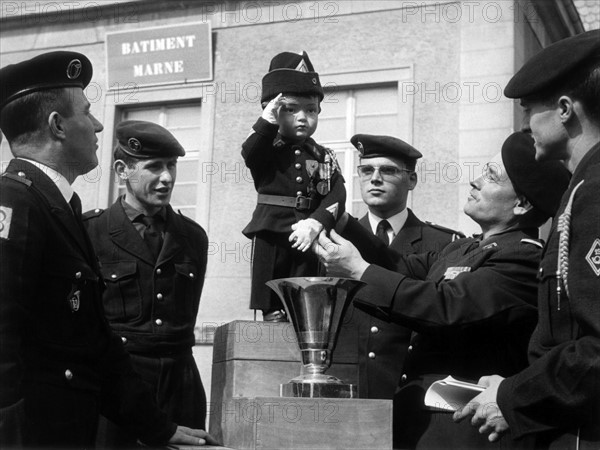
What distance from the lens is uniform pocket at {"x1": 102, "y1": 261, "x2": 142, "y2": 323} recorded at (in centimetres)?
522

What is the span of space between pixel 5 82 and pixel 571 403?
2.34m

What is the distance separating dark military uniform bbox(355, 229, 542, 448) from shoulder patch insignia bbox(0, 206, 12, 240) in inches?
54.7

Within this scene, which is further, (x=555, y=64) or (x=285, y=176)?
(x=285, y=176)

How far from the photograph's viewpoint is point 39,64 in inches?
141

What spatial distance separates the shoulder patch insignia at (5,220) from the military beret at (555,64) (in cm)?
177

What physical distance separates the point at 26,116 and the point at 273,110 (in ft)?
5.33

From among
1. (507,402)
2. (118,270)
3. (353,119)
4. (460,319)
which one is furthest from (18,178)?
(353,119)

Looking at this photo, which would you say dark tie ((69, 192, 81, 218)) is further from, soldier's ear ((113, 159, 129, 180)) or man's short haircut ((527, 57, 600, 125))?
soldier's ear ((113, 159, 129, 180))

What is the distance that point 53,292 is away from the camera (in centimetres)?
328

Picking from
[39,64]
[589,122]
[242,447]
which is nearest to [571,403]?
[589,122]

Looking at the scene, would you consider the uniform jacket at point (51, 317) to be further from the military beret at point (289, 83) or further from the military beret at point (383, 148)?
the military beret at point (383, 148)

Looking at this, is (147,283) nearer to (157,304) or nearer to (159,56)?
(157,304)

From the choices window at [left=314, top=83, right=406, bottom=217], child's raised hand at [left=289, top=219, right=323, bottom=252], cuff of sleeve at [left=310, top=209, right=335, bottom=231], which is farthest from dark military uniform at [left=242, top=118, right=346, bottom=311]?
window at [left=314, top=83, right=406, bottom=217]

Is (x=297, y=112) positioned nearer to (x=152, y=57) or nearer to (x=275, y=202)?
(x=275, y=202)
